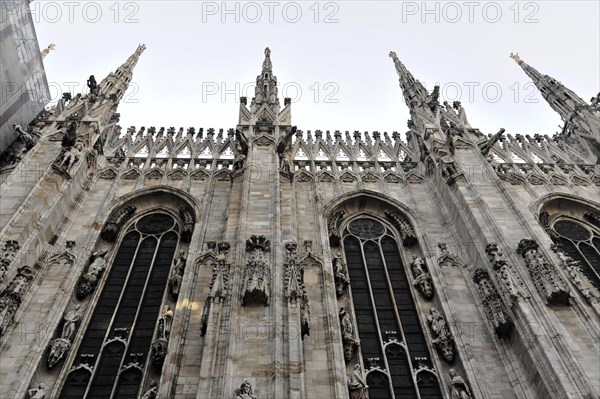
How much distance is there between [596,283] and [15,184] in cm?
1520

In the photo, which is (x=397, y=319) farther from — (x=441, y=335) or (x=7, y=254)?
(x=7, y=254)

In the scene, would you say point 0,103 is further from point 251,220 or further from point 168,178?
point 251,220

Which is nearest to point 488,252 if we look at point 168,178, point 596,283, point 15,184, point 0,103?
point 596,283

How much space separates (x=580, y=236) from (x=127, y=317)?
42.2 feet

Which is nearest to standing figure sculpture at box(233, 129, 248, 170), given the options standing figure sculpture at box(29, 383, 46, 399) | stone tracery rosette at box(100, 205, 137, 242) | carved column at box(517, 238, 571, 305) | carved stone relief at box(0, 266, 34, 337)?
stone tracery rosette at box(100, 205, 137, 242)

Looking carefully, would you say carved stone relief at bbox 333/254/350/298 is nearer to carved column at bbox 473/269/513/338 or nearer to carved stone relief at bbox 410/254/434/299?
carved stone relief at bbox 410/254/434/299

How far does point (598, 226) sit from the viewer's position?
709 inches

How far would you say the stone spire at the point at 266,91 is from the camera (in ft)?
68.7

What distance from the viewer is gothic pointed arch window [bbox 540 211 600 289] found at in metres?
16.3

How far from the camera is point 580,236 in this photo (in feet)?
57.6

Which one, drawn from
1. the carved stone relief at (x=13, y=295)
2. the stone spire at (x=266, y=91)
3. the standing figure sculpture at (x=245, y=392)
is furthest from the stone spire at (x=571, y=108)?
the carved stone relief at (x=13, y=295)

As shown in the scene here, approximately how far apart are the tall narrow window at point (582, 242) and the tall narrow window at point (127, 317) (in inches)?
434

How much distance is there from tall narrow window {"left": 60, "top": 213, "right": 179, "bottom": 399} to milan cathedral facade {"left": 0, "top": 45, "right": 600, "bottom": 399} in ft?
0.15

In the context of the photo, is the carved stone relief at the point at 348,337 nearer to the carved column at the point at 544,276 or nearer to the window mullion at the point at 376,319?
the window mullion at the point at 376,319
